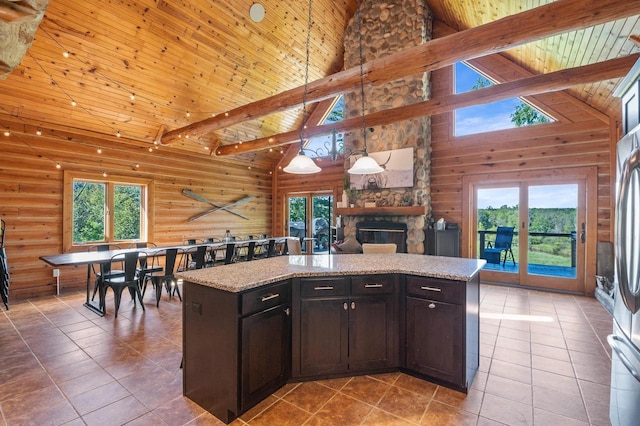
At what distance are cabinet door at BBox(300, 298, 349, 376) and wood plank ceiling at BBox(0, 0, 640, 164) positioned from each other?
410 cm

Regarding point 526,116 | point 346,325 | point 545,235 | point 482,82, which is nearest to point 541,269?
point 545,235

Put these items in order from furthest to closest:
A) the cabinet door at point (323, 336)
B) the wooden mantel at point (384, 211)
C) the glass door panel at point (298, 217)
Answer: the glass door panel at point (298, 217) → the wooden mantel at point (384, 211) → the cabinet door at point (323, 336)

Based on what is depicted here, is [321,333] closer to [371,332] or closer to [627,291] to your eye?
[371,332]

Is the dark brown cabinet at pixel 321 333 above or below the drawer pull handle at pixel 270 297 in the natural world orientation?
below

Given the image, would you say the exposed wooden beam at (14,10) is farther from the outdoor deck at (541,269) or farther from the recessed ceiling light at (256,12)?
the outdoor deck at (541,269)

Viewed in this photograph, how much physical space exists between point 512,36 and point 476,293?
2.42 meters

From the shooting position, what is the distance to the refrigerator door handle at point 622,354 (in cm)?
138

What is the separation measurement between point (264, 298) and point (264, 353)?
40cm

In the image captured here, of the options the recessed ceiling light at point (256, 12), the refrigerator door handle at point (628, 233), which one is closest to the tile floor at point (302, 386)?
the refrigerator door handle at point (628, 233)

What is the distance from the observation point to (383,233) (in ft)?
21.4

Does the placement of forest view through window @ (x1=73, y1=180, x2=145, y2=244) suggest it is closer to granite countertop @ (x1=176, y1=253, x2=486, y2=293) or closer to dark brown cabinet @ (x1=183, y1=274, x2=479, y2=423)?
granite countertop @ (x1=176, y1=253, x2=486, y2=293)

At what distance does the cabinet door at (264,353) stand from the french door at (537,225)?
5180 mm

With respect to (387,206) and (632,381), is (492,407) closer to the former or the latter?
(632,381)

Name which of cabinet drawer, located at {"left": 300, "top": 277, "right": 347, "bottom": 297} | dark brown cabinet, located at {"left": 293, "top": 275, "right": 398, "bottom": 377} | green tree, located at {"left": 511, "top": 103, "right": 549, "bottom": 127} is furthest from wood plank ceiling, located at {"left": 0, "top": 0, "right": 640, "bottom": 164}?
cabinet drawer, located at {"left": 300, "top": 277, "right": 347, "bottom": 297}
